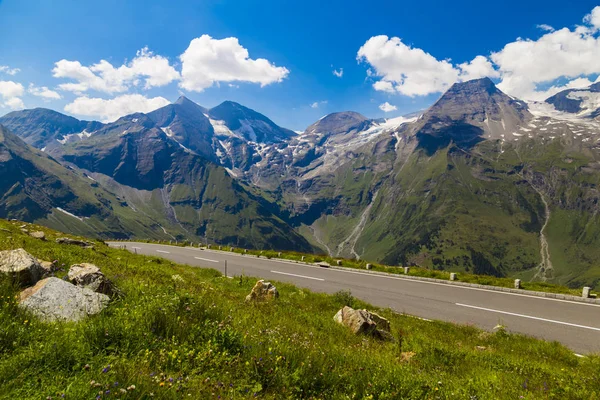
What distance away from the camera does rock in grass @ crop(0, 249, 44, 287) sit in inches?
252

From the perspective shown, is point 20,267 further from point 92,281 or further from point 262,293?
point 262,293

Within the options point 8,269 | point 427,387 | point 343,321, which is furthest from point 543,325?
point 8,269

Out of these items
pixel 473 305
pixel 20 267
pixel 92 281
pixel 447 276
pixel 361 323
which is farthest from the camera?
pixel 447 276

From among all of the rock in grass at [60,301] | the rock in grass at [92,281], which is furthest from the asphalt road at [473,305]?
the rock in grass at [60,301]

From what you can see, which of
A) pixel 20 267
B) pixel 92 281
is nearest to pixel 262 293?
pixel 92 281

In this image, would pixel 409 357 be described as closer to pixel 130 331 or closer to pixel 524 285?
pixel 130 331

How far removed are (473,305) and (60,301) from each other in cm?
1988

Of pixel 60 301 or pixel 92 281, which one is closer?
pixel 60 301

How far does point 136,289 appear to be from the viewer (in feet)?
23.6

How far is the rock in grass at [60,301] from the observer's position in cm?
533

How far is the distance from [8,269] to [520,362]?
40.9 ft

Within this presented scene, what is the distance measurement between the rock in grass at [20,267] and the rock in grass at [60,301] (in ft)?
2.44

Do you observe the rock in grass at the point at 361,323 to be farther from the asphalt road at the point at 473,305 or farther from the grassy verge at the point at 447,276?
the grassy verge at the point at 447,276

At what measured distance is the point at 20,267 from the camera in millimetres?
6594
